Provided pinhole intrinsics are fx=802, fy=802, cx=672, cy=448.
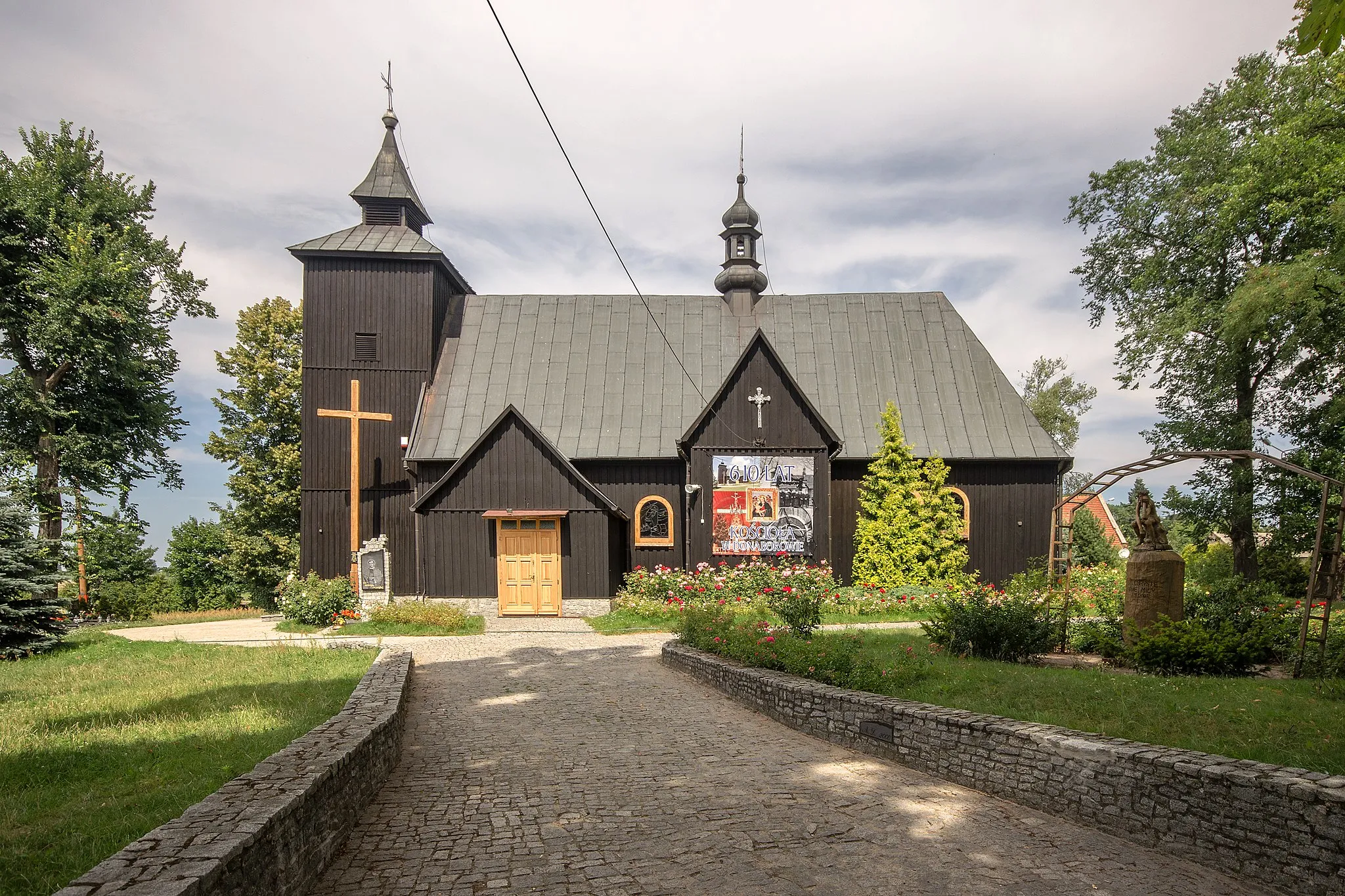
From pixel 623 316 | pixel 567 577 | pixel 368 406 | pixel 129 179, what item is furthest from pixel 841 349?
pixel 129 179

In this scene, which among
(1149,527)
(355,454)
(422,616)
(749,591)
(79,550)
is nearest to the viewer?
(1149,527)

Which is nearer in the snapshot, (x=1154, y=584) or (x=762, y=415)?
(x=1154, y=584)

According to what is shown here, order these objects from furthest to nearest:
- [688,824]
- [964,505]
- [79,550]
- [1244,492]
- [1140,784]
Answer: [79,550], [1244,492], [964,505], [688,824], [1140,784]

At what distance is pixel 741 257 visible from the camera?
76.5 feet

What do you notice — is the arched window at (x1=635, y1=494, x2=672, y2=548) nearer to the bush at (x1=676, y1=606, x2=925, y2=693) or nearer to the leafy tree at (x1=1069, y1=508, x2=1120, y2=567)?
the bush at (x1=676, y1=606, x2=925, y2=693)

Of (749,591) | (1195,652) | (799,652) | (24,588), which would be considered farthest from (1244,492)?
(24,588)

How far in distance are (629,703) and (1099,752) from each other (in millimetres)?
5246

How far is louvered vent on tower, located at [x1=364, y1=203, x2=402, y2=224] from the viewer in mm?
21938

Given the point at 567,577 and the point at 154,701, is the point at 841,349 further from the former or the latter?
the point at 154,701

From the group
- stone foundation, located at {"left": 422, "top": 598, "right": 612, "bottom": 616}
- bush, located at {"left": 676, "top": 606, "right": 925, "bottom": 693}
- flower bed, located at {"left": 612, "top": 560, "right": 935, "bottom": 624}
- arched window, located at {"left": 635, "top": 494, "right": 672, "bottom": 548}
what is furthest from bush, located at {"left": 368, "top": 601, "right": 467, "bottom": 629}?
bush, located at {"left": 676, "top": 606, "right": 925, "bottom": 693}

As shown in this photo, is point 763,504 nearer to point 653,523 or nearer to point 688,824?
point 653,523

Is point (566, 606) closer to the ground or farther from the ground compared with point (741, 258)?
closer to the ground

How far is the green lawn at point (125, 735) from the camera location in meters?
4.36

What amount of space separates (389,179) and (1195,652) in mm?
21100
